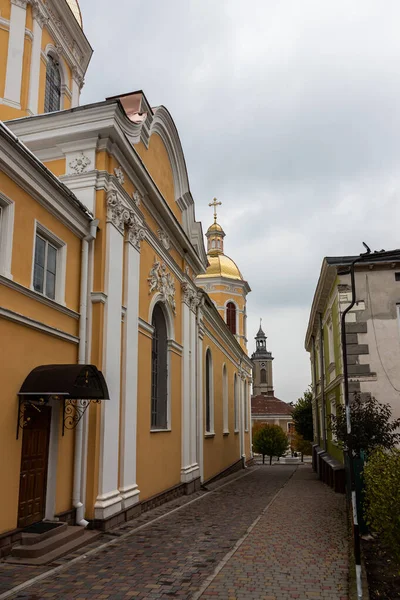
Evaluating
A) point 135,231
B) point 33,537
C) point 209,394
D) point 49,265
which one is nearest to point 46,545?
point 33,537

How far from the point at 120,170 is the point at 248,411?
92.6 ft

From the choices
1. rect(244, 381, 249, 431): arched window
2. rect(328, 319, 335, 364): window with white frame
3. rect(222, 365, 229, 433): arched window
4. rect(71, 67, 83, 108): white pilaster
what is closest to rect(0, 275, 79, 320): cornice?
rect(71, 67, 83, 108): white pilaster

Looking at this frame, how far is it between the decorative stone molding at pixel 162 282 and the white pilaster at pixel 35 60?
16.7ft

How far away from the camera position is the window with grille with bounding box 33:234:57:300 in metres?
8.62

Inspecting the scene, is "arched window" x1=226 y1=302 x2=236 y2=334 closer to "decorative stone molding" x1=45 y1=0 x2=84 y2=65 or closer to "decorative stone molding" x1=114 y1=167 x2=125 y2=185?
"decorative stone molding" x1=45 y1=0 x2=84 y2=65

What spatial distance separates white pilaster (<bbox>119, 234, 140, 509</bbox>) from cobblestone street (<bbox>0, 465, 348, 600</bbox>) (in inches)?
28.5

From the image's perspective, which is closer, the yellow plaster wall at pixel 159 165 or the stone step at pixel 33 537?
the stone step at pixel 33 537

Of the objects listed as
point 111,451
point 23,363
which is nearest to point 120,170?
point 23,363

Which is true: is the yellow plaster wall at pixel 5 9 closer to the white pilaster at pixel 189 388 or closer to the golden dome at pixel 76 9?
the golden dome at pixel 76 9

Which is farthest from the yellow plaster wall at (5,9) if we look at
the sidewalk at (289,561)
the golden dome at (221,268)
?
the golden dome at (221,268)

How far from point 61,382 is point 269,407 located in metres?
83.5

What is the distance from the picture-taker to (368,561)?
24.7 ft

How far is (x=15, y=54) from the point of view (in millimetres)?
13578

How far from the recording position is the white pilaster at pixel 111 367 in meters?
9.37
